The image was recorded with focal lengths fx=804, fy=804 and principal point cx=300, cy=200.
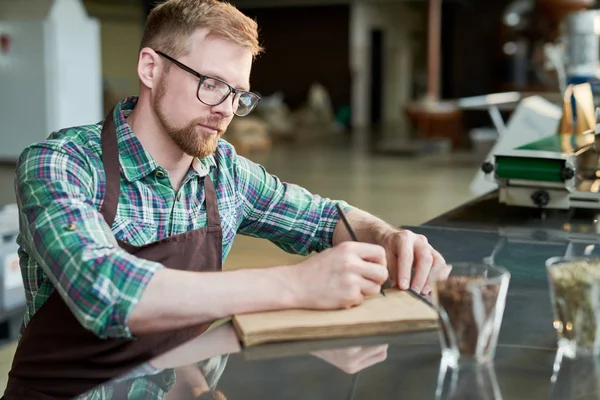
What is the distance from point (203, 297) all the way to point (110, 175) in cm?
42

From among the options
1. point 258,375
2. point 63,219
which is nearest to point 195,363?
point 258,375

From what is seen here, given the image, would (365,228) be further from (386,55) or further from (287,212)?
(386,55)

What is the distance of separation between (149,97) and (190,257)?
1.12ft

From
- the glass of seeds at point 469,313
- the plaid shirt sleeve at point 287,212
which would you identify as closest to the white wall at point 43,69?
the plaid shirt sleeve at point 287,212

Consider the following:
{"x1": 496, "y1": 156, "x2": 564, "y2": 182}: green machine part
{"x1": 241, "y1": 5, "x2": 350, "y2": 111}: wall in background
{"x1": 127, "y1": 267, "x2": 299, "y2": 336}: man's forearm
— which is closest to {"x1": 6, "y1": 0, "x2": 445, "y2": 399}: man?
{"x1": 127, "y1": 267, "x2": 299, "y2": 336}: man's forearm

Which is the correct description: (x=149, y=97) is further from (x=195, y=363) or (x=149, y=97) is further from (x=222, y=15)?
(x=195, y=363)

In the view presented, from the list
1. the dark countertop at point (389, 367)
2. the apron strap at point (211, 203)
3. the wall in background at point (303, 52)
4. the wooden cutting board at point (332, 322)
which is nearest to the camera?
the dark countertop at point (389, 367)

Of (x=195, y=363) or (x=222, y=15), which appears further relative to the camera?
(x=222, y=15)

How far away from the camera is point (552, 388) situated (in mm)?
1002

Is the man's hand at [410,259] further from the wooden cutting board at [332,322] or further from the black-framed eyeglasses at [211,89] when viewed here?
the black-framed eyeglasses at [211,89]

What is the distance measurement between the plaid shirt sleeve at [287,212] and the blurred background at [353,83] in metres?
0.86

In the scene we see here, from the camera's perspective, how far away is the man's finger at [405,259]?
1.44 meters

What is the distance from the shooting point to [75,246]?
1225 millimetres

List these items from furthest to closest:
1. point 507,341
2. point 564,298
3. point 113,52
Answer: point 113,52, point 507,341, point 564,298
